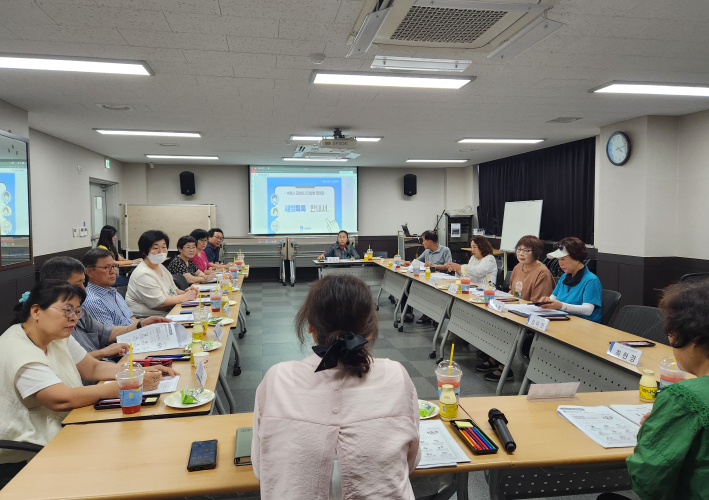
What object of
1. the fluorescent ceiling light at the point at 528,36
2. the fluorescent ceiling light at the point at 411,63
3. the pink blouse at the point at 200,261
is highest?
the fluorescent ceiling light at the point at 411,63

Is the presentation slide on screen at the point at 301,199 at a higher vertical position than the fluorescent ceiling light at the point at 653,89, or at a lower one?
lower

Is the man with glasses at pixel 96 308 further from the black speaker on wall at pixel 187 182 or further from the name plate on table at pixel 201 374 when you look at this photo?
the black speaker on wall at pixel 187 182

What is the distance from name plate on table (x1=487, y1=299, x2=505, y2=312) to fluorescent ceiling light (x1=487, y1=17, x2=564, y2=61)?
1864mm

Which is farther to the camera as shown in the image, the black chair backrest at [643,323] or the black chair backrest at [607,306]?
the black chair backrest at [607,306]

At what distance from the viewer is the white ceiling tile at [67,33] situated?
111 inches

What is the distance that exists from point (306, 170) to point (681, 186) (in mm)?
7378

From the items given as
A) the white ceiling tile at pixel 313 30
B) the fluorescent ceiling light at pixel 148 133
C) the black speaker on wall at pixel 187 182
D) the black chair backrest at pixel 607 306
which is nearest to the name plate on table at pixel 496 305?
the black chair backrest at pixel 607 306

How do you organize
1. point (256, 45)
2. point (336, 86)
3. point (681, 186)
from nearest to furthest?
point (256, 45)
point (336, 86)
point (681, 186)

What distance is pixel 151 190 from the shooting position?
34.0 ft

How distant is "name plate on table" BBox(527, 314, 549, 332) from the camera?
290cm

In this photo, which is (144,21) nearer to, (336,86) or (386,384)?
(336,86)

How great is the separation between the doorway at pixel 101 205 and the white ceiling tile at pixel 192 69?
5579 millimetres

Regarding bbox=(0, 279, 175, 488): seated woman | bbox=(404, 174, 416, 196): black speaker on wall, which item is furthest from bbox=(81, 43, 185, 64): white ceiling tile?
bbox=(404, 174, 416, 196): black speaker on wall

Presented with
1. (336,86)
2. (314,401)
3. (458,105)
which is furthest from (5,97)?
(314,401)
